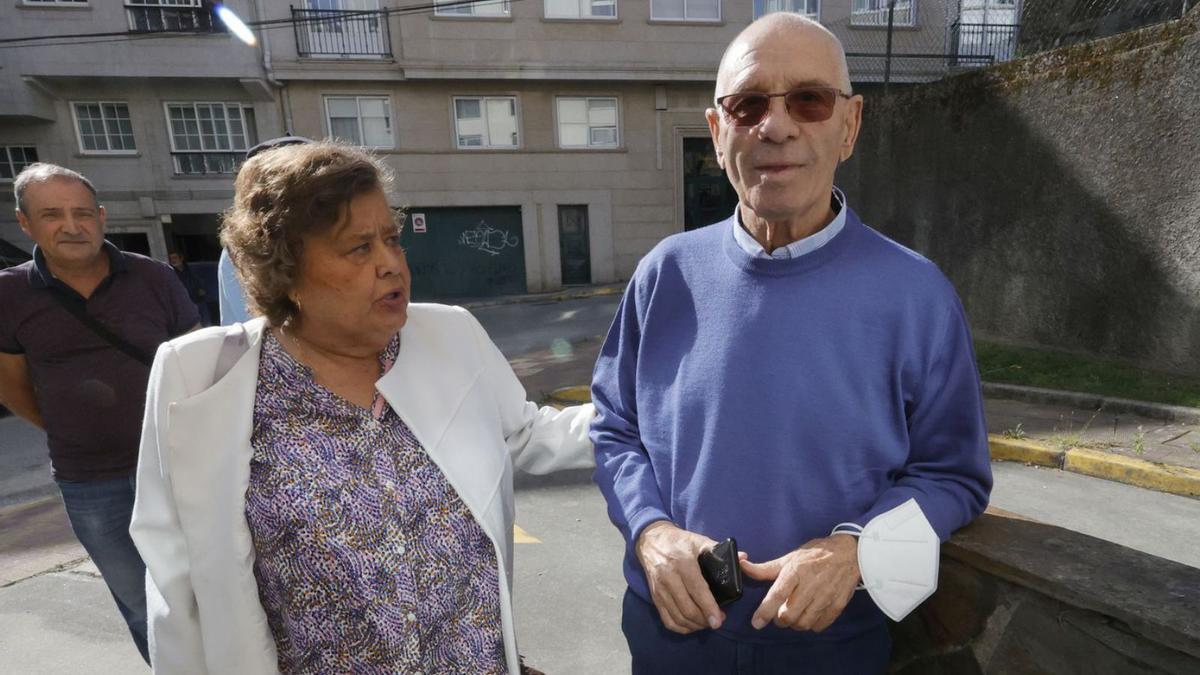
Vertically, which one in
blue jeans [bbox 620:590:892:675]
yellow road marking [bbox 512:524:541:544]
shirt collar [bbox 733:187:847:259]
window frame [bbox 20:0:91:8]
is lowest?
yellow road marking [bbox 512:524:541:544]

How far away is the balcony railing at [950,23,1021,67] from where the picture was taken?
361 inches

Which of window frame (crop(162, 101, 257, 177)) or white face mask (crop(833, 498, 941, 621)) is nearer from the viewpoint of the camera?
white face mask (crop(833, 498, 941, 621))

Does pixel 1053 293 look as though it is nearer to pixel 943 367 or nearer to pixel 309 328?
pixel 943 367

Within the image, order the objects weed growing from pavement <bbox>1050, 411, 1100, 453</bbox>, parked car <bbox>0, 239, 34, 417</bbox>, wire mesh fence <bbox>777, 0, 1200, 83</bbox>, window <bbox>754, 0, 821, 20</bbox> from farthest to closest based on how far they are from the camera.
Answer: window <bbox>754, 0, 821, 20</bbox>, parked car <bbox>0, 239, 34, 417</bbox>, wire mesh fence <bbox>777, 0, 1200, 83</bbox>, weed growing from pavement <bbox>1050, 411, 1100, 453</bbox>

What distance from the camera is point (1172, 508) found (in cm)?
402

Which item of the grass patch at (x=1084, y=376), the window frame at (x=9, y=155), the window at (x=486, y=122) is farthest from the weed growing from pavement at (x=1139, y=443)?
the window frame at (x=9, y=155)

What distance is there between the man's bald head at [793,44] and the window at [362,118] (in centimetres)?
1663

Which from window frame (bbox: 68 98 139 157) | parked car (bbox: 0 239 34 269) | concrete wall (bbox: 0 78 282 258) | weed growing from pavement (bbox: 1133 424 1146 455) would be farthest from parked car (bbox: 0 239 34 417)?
weed growing from pavement (bbox: 1133 424 1146 455)

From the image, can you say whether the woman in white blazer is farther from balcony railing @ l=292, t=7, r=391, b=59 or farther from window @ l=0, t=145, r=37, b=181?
window @ l=0, t=145, r=37, b=181

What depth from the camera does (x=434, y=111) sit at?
16469mm

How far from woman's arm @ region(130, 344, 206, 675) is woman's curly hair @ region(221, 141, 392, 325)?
27 centimetres

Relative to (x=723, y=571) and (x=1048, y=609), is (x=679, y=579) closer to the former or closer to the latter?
(x=723, y=571)

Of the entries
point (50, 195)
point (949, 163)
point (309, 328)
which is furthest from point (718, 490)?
point (949, 163)

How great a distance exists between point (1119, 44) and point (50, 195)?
7.94m
